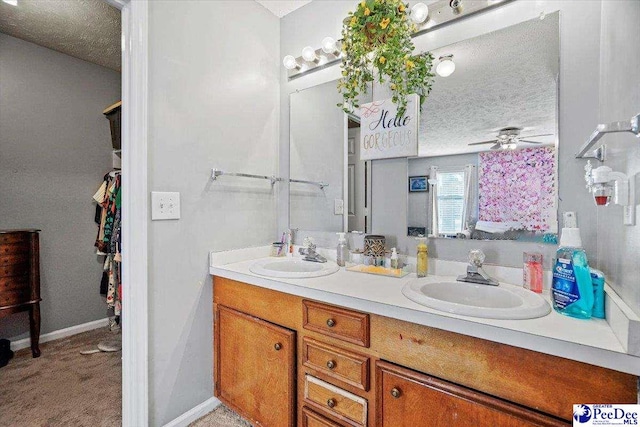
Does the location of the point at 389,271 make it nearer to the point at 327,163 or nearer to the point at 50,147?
the point at 327,163

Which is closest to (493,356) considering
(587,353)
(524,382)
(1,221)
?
(524,382)

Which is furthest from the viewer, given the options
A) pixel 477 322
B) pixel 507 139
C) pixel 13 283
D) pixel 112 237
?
pixel 112 237

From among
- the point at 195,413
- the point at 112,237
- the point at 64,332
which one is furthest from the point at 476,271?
the point at 64,332

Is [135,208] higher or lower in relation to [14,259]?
higher

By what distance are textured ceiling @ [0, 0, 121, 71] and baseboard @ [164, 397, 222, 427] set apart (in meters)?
2.52

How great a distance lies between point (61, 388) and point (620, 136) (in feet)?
9.86

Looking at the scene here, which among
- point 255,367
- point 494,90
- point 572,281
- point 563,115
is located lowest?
point 255,367

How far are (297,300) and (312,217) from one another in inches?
28.7

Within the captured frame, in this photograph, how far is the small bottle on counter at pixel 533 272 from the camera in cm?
112

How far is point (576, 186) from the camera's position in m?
1.11

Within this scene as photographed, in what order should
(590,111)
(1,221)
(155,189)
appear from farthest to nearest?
Answer: (1,221) → (155,189) → (590,111)

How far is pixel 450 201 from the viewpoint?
137 cm

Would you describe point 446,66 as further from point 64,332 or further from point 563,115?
point 64,332

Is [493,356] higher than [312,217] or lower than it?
lower
